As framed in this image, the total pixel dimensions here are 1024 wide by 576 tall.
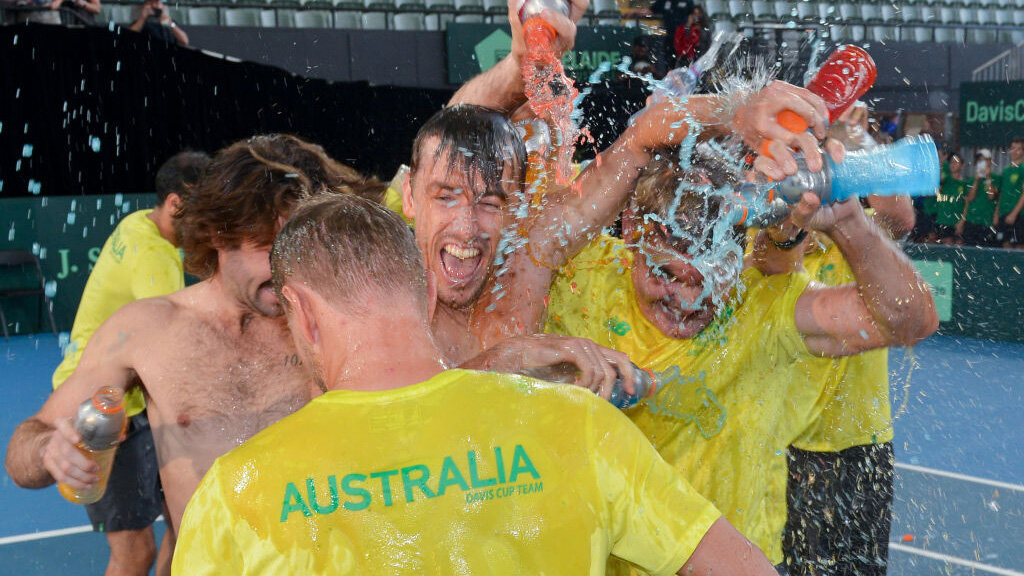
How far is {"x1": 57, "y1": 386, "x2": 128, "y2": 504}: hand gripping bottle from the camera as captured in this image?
222 centimetres

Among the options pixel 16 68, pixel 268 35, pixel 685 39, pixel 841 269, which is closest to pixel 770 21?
pixel 685 39

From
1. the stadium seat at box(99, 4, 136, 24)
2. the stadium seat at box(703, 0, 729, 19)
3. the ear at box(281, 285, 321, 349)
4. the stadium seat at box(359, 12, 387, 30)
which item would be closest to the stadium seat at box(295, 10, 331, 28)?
the stadium seat at box(359, 12, 387, 30)

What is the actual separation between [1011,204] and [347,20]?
29.4 ft

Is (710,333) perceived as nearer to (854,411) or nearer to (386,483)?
(854,411)

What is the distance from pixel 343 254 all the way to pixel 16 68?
920cm

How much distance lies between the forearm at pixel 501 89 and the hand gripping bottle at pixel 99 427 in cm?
148

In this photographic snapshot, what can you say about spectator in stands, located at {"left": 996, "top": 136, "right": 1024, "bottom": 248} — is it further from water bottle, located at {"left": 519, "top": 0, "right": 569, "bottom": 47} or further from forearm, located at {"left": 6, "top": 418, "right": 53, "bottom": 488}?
forearm, located at {"left": 6, "top": 418, "right": 53, "bottom": 488}

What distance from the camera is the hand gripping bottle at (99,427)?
222 cm

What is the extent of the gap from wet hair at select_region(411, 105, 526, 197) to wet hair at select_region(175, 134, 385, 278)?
274 millimetres

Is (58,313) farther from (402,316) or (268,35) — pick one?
(402,316)

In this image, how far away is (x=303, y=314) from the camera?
169 cm

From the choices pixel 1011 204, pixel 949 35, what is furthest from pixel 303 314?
pixel 949 35

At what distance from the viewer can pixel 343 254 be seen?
5.49 ft

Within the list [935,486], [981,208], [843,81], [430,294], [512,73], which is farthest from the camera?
[981,208]
